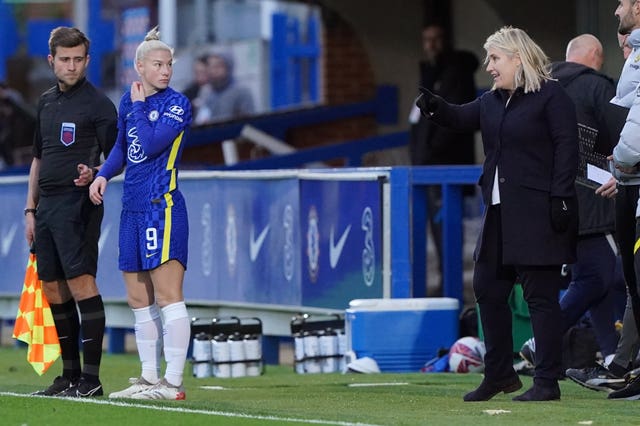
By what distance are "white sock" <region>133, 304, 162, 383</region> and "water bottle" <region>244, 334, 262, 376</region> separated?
2.85 meters

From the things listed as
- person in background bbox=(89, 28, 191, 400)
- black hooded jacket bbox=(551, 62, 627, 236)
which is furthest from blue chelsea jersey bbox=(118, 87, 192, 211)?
black hooded jacket bbox=(551, 62, 627, 236)

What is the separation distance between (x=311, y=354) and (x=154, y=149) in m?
3.55

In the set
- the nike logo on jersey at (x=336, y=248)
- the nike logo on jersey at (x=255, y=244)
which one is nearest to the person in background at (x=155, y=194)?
the nike logo on jersey at (x=336, y=248)

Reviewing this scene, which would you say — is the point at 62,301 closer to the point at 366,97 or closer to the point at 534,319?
the point at 534,319

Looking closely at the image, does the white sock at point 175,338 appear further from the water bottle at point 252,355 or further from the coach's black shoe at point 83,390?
the water bottle at point 252,355

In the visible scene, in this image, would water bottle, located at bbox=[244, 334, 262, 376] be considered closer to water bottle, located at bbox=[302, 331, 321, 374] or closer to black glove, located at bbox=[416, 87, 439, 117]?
water bottle, located at bbox=[302, 331, 321, 374]

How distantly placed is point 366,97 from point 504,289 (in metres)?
12.4

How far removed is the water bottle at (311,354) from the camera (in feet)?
42.3

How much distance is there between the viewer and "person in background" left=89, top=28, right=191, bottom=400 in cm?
973

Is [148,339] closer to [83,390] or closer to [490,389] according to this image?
[83,390]

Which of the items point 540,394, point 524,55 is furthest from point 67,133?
point 540,394

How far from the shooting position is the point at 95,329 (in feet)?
33.8

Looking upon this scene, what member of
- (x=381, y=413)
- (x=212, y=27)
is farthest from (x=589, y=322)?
(x=212, y=27)

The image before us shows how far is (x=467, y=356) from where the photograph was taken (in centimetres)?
1227
